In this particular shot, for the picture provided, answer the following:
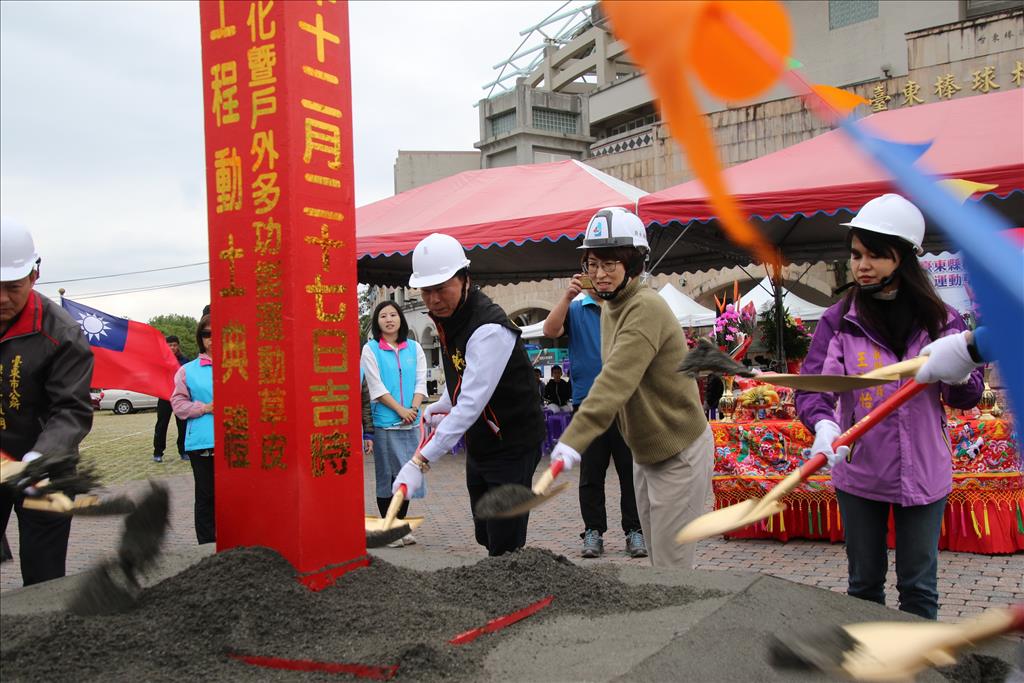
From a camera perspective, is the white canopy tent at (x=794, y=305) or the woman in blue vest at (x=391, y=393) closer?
the woman in blue vest at (x=391, y=393)

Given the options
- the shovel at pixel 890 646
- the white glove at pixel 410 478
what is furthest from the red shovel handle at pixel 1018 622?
the white glove at pixel 410 478

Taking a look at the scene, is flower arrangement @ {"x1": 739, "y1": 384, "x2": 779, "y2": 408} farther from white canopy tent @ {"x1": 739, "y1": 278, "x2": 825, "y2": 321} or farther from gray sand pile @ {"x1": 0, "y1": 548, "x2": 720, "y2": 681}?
white canopy tent @ {"x1": 739, "y1": 278, "x2": 825, "y2": 321}

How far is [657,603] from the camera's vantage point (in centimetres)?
301

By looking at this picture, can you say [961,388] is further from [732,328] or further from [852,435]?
[732,328]

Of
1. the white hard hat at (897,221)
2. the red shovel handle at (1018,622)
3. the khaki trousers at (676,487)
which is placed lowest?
the khaki trousers at (676,487)

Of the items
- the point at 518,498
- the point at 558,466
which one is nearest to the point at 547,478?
the point at 558,466

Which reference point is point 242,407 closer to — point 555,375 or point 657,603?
point 657,603

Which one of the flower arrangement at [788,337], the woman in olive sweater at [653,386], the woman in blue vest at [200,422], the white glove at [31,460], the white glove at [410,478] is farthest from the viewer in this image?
the flower arrangement at [788,337]

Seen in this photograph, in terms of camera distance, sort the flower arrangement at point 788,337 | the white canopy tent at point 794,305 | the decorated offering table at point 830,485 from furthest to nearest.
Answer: the white canopy tent at point 794,305
the flower arrangement at point 788,337
the decorated offering table at point 830,485

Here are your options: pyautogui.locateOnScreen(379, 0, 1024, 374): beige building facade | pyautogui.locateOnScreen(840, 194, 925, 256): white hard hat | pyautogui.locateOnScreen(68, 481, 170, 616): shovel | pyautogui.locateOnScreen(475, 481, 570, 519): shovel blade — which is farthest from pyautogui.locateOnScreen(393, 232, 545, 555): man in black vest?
pyautogui.locateOnScreen(379, 0, 1024, 374): beige building facade

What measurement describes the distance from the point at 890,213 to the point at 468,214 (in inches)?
276

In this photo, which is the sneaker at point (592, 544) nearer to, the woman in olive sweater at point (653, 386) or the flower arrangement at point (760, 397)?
the flower arrangement at point (760, 397)

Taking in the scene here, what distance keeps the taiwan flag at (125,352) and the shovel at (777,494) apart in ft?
18.6

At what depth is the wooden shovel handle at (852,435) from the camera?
2.13 meters
